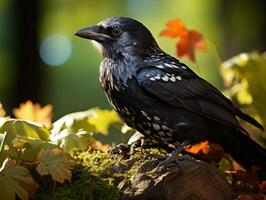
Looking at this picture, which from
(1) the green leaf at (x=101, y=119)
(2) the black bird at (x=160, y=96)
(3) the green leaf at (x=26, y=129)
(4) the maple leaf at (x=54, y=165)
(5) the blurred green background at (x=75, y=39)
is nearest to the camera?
(4) the maple leaf at (x=54, y=165)

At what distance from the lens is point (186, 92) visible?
3.53 m

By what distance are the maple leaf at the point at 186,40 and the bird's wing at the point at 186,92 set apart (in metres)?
0.59

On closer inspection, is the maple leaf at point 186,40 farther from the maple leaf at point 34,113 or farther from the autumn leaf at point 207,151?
the maple leaf at point 34,113

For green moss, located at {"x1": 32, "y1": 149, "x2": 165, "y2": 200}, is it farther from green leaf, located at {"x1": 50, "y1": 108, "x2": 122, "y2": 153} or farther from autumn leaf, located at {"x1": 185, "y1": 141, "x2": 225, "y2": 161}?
autumn leaf, located at {"x1": 185, "y1": 141, "x2": 225, "y2": 161}

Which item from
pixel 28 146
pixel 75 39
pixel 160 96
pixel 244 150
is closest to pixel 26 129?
pixel 28 146

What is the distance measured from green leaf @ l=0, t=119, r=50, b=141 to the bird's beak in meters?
0.79

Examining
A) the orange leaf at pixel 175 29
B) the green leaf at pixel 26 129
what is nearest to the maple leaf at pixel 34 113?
the green leaf at pixel 26 129

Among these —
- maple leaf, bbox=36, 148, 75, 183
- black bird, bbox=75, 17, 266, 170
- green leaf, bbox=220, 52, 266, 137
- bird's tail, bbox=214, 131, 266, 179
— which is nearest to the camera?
maple leaf, bbox=36, 148, 75, 183

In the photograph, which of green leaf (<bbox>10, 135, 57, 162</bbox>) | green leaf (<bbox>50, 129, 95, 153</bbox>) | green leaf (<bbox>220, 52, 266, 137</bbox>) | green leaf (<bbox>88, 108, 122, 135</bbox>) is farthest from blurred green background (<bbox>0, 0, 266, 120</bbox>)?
green leaf (<bbox>10, 135, 57, 162</bbox>)

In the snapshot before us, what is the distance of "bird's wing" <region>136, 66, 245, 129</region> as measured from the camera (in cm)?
344

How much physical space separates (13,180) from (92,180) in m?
0.44

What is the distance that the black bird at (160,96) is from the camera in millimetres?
3398

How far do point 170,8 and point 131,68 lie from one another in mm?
11879

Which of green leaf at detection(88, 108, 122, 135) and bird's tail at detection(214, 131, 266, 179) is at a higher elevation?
green leaf at detection(88, 108, 122, 135)
